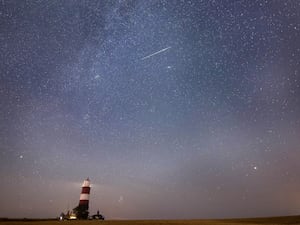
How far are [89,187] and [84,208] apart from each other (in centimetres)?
373

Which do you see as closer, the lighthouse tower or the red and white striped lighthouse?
the lighthouse tower

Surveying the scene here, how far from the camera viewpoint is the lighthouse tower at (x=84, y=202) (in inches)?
2032

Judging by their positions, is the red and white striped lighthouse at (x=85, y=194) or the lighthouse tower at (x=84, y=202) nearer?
the lighthouse tower at (x=84, y=202)

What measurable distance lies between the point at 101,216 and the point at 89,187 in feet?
18.3

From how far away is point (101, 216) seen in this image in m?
51.5

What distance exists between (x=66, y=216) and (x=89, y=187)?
606 cm

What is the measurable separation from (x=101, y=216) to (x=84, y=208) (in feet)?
10.1

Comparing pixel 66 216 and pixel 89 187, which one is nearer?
pixel 66 216

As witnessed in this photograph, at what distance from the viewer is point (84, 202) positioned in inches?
2076

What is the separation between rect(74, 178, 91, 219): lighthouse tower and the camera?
169 ft

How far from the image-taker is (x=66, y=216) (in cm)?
5069

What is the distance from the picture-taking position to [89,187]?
2154 inches

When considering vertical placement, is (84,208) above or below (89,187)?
below

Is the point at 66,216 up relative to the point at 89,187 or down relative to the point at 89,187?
down
